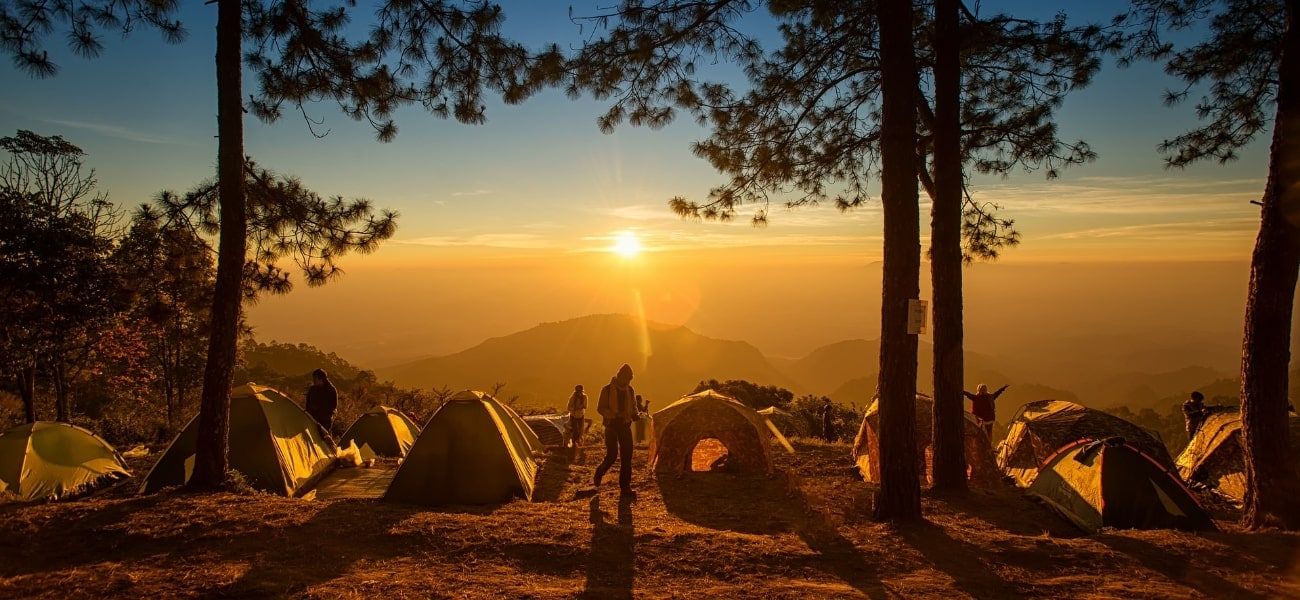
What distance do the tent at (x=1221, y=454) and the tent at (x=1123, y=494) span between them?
385 centimetres

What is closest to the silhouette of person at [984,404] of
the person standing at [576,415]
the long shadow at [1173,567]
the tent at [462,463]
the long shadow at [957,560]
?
the long shadow at [1173,567]

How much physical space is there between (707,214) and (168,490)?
844 centimetres

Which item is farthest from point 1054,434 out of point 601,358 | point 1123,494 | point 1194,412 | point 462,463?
point 601,358

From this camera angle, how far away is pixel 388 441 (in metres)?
13.2

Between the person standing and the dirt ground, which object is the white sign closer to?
the dirt ground

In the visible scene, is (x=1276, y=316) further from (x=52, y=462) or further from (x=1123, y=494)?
(x=52, y=462)

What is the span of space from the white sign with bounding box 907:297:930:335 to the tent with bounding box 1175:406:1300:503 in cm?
755

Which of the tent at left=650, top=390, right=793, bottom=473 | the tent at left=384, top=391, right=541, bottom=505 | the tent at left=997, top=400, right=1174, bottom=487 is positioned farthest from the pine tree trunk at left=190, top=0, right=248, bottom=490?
the tent at left=997, top=400, right=1174, bottom=487

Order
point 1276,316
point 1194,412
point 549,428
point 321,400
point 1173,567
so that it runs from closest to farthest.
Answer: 1. point 1173,567
2. point 1276,316
3. point 321,400
4. point 1194,412
5. point 549,428

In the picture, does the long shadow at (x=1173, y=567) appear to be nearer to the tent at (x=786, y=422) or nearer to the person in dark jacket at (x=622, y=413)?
the person in dark jacket at (x=622, y=413)

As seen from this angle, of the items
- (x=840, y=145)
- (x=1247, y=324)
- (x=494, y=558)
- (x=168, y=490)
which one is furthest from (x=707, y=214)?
(x=168, y=490)

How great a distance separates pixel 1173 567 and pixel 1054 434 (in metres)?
7.00

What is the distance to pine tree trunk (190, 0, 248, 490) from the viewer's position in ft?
25.9

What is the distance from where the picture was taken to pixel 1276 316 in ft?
21.7
